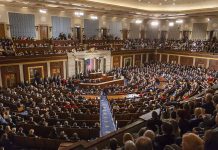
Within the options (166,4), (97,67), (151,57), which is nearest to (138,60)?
(151,57)

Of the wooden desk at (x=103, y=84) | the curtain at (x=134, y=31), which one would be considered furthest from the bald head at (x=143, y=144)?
the curtain at (x=134, y=31)

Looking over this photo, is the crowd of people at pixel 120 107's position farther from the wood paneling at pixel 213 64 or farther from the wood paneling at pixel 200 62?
the wood paneling at pixel 200 62

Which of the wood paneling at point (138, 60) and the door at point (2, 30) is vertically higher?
the door at point (2, 30)

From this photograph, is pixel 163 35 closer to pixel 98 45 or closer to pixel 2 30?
pixel 98 45

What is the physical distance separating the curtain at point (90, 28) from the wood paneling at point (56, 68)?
7088mm

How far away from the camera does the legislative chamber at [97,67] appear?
7.76 m

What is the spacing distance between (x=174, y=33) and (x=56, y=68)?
772 inches

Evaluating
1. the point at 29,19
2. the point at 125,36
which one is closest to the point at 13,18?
the point at 29,19

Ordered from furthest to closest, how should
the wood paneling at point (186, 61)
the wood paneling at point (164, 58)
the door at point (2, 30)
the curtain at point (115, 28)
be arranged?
1. the curtain at point (115, 28)
2. the wood paneling at point (164, 58)
3. the wood paneling at point (186, 61)
4. the door at point (2, 30)

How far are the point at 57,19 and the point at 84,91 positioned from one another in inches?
412

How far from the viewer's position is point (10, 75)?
17.1 meters

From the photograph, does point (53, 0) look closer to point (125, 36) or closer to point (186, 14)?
point (125, 36)

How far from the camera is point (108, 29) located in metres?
27.8

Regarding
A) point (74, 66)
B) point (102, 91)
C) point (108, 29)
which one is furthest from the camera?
point (108, 29)
